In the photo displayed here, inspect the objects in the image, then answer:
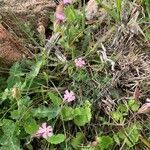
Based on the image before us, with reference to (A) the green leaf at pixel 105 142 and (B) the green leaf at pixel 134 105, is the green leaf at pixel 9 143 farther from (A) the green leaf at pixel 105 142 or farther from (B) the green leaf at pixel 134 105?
(B) the green leaf at pixel 134 105

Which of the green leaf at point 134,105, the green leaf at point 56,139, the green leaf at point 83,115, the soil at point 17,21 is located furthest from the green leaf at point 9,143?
the green leaf at point 134,105

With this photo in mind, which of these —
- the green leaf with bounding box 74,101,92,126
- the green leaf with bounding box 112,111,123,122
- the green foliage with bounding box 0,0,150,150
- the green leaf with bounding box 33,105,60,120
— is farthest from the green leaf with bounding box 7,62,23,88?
the green leaf with bounding box 112,111,123,122

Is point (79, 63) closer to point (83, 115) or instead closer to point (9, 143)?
point (83, 115)

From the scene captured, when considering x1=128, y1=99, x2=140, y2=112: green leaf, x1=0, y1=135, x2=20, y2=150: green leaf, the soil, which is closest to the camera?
x1=0, y1=135, x2=20, y2=150: green leaf

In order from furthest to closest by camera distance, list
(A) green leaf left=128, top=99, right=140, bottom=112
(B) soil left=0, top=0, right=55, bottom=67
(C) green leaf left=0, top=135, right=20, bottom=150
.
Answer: (B) soil left=0, top=0, right=55, bottom=67
(A) green leaf left=128, top=99, right=140, bottom=112
(C) green leaf left=0, top=135, right=20, bottom=150

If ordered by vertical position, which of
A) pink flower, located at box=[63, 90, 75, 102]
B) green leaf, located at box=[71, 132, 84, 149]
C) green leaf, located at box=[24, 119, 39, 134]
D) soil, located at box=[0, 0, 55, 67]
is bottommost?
green leaf, located at box=[71, 132, 84, 149]

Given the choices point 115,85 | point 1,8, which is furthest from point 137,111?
point 1,8

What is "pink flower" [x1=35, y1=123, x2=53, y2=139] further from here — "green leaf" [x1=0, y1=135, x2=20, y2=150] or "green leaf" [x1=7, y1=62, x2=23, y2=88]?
"green leaf" [x1=7, y1=62, x2=23, y2=88]
